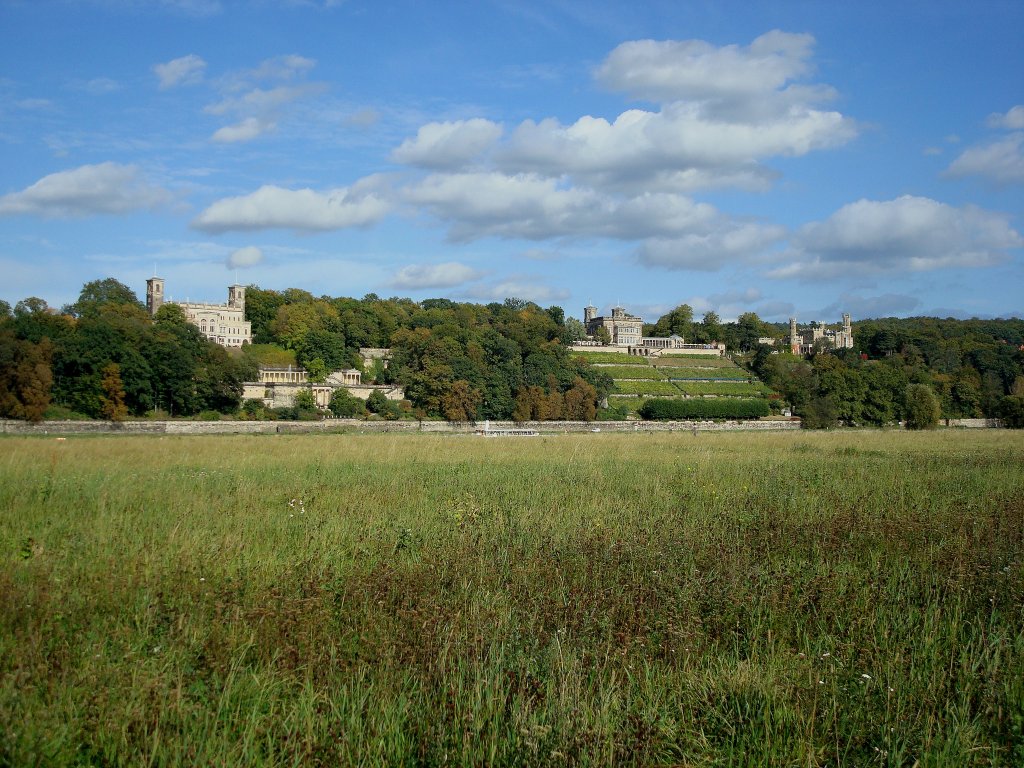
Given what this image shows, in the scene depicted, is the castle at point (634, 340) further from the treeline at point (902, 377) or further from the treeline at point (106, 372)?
the treeline at point (106, 372)

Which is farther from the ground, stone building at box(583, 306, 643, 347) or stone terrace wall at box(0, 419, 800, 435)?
stone building at box(583, 306, 643, 347)

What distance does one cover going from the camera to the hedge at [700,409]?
3804 inches

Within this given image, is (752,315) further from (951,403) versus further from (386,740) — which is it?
(386,740)

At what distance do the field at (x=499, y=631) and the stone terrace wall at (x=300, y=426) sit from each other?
46415mm

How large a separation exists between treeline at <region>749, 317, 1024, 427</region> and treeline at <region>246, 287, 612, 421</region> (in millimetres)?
25789

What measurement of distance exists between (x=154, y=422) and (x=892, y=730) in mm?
65057

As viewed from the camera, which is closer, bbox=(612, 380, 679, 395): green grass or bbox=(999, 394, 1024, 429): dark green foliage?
bbox=(999, 394, 1024, 429): dark green foliage

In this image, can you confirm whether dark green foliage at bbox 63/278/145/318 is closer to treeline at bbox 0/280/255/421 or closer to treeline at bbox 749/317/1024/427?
treeline at bbox 0/280/255/421

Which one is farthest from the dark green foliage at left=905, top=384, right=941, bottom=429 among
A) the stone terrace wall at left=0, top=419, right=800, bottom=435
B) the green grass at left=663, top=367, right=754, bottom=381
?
the green grass at left=663, top=367, right=754, bottom=381

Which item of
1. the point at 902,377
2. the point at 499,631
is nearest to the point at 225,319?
the point at 902,377

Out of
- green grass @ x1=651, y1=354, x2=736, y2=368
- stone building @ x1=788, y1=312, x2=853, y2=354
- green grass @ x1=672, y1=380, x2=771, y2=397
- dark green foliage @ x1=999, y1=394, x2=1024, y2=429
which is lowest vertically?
dark green foliage @ x1=999, y1=394, x2=1024, y2=429

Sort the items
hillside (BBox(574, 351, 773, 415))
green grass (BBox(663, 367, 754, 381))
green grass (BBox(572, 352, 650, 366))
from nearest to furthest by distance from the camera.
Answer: hillside (BBox(574, 351, 773, 415)) → green grass (BBox(663, 367, 754, 381)) → green grass (BBox(572, 352, 650, 366))

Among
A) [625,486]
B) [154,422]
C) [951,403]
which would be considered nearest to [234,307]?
[154,422]

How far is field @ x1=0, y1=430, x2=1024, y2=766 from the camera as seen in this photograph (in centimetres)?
543
